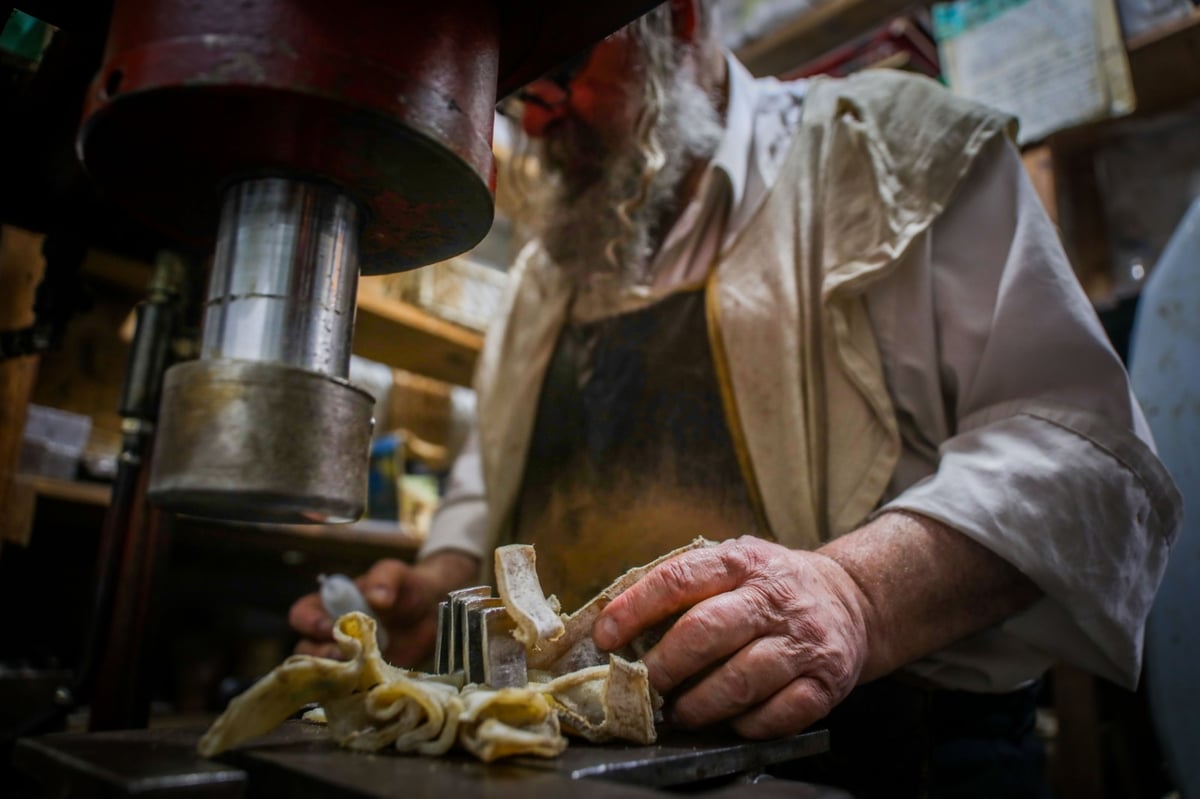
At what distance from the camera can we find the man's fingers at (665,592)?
754 millimetres

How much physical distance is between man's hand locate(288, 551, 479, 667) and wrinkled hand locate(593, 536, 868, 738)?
744 mm

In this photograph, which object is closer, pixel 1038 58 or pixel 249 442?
pixel 249 442

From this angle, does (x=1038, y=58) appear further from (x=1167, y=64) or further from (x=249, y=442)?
(x=249, y=442)

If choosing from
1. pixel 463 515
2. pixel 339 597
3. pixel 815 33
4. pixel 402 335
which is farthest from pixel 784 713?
pixel 815 33

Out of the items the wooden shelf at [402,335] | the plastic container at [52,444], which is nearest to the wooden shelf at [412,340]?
the wooden shelf at [402,335]

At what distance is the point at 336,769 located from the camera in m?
0.52

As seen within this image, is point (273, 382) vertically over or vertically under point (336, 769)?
over

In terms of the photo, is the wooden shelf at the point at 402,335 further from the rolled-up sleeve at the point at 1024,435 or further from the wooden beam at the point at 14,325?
the rolled-up sleeve at the point at 1024,435

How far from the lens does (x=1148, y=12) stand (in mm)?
1863

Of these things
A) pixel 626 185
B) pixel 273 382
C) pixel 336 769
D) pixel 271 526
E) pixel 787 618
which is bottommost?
pixel 336 769

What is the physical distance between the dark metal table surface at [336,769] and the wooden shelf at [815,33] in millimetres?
2247

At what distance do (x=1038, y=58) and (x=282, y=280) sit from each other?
2.09 m

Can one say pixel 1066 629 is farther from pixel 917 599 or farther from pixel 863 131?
pixel 863 131

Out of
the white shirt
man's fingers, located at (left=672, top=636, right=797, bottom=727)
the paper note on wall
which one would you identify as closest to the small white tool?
man's fingers, located at (left=672, top=636, right=797, bottom=727)
